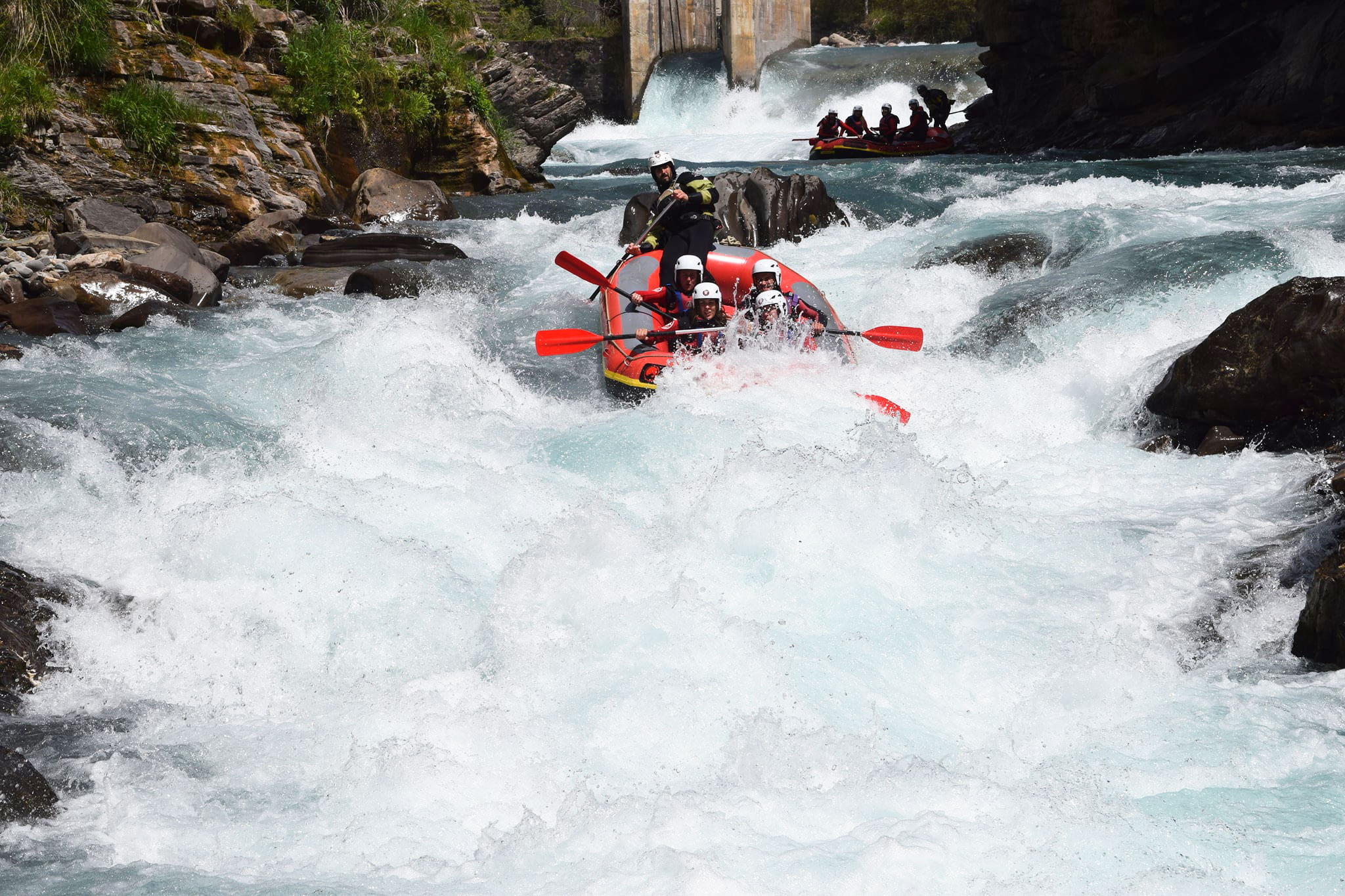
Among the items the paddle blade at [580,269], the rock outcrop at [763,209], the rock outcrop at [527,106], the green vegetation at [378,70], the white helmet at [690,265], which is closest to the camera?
the white helmet at [690,265]

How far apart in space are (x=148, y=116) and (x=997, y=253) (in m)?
6.83

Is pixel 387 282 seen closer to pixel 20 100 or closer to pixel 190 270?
pixel 190 270

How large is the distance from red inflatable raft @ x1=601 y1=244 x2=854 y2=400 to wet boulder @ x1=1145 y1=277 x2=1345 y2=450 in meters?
1.87

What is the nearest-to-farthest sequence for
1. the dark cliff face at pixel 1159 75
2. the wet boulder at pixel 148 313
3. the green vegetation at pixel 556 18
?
the wet boulder at pixel 148 313 → the dark cliff face at pixel 1159 75 → the green vegetation at pixel 556 18

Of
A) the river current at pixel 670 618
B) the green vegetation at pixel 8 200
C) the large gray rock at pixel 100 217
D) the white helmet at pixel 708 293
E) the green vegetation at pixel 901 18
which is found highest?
the green vegetation at pixel 901 18

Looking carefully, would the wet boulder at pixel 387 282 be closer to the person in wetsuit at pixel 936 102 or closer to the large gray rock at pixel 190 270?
the large gray rock at pixel 190 270

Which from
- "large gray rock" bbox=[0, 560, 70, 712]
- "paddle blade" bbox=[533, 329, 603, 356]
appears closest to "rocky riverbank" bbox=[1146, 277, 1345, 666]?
"paddle blade" bbox=[533, 329, 603, 356]

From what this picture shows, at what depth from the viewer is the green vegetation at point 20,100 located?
8.25 meters

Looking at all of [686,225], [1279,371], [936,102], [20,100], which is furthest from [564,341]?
[936,102]

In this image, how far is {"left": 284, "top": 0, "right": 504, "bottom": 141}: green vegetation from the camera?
1125 cm

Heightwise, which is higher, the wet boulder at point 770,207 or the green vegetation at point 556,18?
the green vegetation at point 556,18

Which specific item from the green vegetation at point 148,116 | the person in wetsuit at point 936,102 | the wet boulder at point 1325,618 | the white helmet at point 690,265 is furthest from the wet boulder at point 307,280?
the person in wetsuit at point 936,102

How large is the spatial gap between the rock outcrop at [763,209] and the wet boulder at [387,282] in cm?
226

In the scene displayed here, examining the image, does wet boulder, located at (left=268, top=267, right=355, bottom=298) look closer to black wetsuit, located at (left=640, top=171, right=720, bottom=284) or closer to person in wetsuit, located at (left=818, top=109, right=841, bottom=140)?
black wetsuit, located at (left=640, top=171, right=720, bottom=284)
